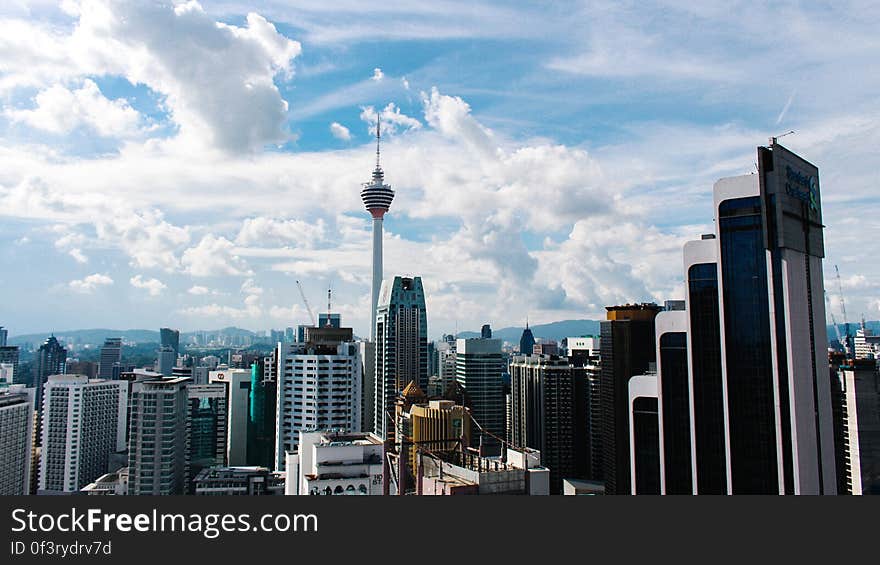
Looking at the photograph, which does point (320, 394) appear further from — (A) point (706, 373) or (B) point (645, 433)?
(A) point (706, 373)

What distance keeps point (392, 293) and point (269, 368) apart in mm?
14387

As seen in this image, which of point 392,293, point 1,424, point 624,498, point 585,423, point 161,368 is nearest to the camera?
point 624,498

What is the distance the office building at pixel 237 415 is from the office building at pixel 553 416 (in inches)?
973

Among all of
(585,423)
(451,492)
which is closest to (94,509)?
(451,492)

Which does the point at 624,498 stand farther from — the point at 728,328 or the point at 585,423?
the point at 585,423

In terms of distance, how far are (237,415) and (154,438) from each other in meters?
23.6

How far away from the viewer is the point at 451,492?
15930 mm

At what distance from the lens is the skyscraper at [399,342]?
5775cm

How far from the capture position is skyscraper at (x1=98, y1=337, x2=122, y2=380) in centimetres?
8194

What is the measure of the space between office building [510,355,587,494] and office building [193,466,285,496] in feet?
70.2

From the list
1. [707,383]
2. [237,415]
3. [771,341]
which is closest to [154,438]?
[237,415]

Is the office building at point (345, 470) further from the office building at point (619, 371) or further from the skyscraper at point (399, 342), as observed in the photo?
the skyscraper at point (399, 342)

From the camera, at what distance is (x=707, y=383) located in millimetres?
17234

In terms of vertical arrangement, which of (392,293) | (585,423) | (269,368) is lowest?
(585,423)
